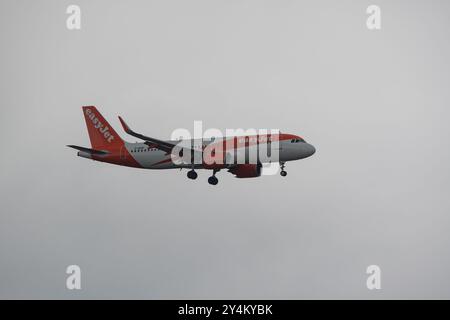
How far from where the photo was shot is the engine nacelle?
115000 millimetres

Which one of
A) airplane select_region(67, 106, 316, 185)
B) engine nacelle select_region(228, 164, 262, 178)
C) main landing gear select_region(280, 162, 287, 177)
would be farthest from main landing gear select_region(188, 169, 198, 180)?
main landing gear select_region(280, 162, 287, 177)

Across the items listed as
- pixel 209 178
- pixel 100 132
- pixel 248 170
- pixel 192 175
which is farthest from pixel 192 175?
pixel 100 132

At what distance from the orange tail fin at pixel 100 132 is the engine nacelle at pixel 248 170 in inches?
555

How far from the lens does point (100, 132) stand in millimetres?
122250

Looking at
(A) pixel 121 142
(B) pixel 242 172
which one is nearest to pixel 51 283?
(A) pixel 121 142

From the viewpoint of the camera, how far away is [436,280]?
138m

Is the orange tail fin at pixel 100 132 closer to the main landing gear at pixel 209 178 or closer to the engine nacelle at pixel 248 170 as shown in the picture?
the main landing gear at pixel 209 178

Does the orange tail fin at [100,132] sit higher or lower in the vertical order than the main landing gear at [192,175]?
higher

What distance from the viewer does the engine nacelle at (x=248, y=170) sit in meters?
115

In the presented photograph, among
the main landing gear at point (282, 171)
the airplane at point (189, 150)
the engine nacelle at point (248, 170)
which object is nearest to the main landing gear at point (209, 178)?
the airplane at point (189, 150)

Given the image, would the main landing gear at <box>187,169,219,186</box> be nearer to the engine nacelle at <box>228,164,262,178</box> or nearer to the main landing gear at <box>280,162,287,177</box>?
the engine nacelle at <box>228,164,262,178</box>
